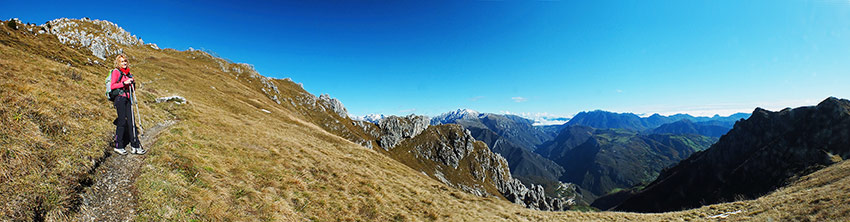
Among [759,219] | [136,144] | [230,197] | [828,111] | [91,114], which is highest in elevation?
[828,111]

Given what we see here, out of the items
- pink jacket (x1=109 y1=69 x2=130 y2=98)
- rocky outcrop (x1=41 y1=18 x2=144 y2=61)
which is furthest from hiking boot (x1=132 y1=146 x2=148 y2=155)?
rocky outcrop (x1=41 y1=18 x2=144 y2=61)

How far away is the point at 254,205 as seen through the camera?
10.9 meters

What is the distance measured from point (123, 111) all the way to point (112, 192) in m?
4.58

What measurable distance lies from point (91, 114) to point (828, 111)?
284 m

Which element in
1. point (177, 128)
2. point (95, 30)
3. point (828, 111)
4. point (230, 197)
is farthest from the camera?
point (828, 111)

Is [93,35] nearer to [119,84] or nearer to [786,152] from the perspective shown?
[119,84]

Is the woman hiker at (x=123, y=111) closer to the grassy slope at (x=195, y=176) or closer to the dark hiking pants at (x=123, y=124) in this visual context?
the dark hiking pants at (x=123, y=124)

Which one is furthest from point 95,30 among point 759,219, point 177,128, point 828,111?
point 828,111

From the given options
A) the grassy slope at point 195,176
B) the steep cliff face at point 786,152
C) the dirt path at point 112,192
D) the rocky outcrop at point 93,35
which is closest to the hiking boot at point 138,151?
the grassy slope at point 195,176

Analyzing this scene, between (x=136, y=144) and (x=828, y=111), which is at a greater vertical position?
(x=828, y=111)

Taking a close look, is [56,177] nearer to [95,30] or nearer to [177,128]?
[177,128]

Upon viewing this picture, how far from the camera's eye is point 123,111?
1115 centimetres

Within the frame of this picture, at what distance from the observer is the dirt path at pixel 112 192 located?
7496 mm

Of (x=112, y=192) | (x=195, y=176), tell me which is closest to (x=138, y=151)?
(x=195, y=176)
